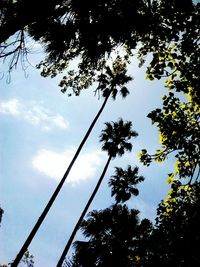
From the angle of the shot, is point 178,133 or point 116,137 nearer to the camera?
point 178,133

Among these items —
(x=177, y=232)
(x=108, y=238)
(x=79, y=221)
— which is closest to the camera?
(x=177, y=232)

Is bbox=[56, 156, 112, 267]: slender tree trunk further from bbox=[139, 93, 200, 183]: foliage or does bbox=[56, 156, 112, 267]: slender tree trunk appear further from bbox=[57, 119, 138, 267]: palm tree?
bbox=[139, 93, 200, 183]: foliage

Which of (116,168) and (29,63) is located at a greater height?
(116,168)

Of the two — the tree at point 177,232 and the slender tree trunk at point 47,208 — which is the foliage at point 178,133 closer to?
the tree at point 177,232

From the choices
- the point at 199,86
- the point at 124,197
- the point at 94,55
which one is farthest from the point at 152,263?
the point at 124,197

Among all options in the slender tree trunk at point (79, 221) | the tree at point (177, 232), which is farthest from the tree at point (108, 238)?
the tree at point (177, 232)

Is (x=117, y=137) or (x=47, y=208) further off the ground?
(x=117, y=137)

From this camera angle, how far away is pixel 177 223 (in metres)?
7.63

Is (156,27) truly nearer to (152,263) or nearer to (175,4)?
(175,4)

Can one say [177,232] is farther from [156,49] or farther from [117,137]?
[117,137]

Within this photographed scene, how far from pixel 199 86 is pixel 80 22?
3.59m

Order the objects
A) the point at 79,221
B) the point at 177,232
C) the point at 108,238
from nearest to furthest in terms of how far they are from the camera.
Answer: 1. the point at 177,232
2. the point at 108,238
3. the point at 79,221

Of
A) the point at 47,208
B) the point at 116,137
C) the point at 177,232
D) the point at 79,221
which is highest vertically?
the point at 116,137

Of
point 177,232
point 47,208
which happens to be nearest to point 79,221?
point 47,208
